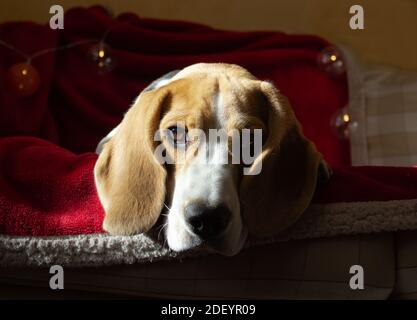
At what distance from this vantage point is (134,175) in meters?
1.02

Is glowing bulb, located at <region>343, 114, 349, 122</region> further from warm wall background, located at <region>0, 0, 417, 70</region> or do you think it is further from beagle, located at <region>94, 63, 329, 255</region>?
beagle, located at <region>94, 63, 329, 255</region>

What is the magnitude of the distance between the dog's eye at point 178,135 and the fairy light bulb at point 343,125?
965mm

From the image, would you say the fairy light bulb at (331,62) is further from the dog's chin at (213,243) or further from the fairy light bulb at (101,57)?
the dog's chin at (213,243)

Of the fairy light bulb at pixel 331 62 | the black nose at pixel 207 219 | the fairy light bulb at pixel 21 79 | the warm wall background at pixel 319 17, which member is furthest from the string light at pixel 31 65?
the black nose at pixel 207 219

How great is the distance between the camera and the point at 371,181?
3.49ft

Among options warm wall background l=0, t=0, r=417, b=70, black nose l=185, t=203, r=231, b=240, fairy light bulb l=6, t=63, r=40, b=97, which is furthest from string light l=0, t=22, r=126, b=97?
black nose l=185, t=203, r=231, b=240

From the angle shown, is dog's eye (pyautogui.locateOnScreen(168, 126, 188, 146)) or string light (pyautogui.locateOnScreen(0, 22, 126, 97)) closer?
dog's eye (pyautogui.locateOnScreen(168, 126, 188, 146))

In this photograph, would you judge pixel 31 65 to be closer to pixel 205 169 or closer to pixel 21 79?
pixel 21 79

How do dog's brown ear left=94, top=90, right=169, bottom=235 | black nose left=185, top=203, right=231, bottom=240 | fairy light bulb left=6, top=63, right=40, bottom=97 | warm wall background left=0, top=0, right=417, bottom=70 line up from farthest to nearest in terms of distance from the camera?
warm wall background left=0, top=0, right=417, bottom=70 → fairy light bulb left=6, top=63, right=40, bottom=97 → dog's brown ear left=94, top=90, right=169, bottom=235 → black nose left=185, top=203, right=231, bottom=240

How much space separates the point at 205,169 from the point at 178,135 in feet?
0.31

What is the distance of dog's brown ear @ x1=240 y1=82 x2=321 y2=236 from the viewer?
99 centimetres

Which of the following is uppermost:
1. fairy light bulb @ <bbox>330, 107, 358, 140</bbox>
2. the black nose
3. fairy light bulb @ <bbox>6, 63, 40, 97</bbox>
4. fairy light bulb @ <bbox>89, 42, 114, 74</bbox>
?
fairy light bulb @ <bbox>89, 42, 114, 74</bbox>

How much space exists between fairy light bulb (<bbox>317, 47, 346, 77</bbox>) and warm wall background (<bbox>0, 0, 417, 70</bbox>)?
0.26 meters

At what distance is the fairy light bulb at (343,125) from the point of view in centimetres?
186
